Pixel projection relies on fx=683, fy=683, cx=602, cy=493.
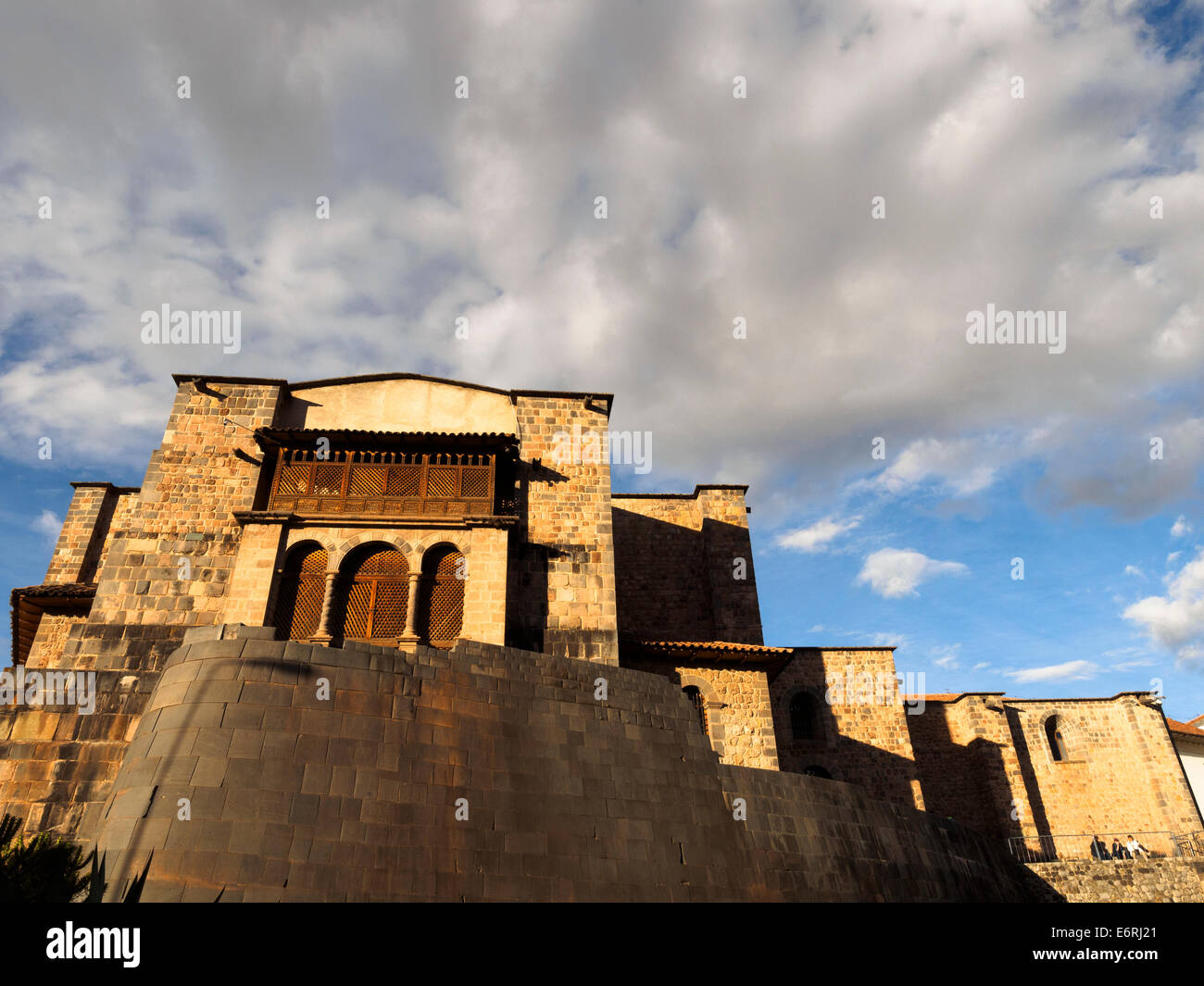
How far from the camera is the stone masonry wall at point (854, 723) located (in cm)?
2189

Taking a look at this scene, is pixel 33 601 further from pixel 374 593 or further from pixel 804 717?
pixel 804 717

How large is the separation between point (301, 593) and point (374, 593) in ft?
5.35

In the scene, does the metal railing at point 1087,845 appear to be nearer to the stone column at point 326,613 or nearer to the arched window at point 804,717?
the arched window at point 804,717

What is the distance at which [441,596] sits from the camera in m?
15.6

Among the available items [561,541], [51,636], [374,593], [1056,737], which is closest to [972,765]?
[1056,737]

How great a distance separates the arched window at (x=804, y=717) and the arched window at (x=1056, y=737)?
1111cm

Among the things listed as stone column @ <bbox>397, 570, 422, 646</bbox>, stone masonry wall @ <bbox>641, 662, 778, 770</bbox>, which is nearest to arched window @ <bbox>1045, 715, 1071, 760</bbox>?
stone masonry wall @ <bbox>641, 662, 778, 770</bbox>

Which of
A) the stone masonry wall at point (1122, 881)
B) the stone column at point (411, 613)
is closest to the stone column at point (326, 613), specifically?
the stone column at point (411, 613)

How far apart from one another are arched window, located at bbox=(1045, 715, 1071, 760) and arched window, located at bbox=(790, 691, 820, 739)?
36.5ft

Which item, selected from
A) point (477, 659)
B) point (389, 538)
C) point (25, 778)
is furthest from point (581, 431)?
point (25, 778)

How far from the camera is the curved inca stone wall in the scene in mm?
8320

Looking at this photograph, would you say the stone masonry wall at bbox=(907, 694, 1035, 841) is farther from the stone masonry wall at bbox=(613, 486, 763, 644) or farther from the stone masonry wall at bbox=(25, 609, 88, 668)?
the stone masonry wall at bbox=(25, 609, 88, 668)

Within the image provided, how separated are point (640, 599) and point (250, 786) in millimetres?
17273
